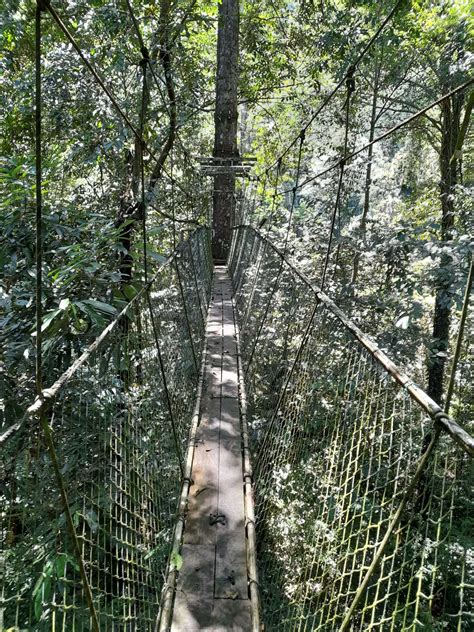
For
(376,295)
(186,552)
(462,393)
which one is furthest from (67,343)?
(462,393)

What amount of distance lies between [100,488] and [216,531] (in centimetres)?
50

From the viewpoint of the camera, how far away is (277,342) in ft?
9.34

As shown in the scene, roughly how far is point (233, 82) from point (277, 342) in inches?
160

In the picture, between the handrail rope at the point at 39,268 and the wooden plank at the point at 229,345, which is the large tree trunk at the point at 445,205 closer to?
the wooden plank at the point at 229,345

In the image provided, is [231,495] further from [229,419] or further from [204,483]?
[229,419]

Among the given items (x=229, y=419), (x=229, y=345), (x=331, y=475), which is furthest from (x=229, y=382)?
(x=331, y=475)

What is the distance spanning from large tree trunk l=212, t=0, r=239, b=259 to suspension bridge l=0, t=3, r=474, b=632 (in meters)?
3.89

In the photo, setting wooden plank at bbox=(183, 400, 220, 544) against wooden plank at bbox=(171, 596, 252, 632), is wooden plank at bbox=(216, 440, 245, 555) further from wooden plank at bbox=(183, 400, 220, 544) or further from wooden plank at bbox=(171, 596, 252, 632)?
wooden plank at bbox=(171, 596, 252, 632)

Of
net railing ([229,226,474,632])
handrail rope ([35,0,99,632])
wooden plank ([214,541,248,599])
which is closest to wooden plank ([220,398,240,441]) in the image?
net railing ([229,226,474,632])

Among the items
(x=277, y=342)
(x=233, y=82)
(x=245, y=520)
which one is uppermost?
(x=233, y=82)

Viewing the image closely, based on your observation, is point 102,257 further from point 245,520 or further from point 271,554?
point 271,554

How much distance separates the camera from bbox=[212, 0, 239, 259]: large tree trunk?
212 inches

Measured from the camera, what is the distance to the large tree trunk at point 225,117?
5376 millimetres

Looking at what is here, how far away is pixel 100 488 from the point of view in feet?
3.78
